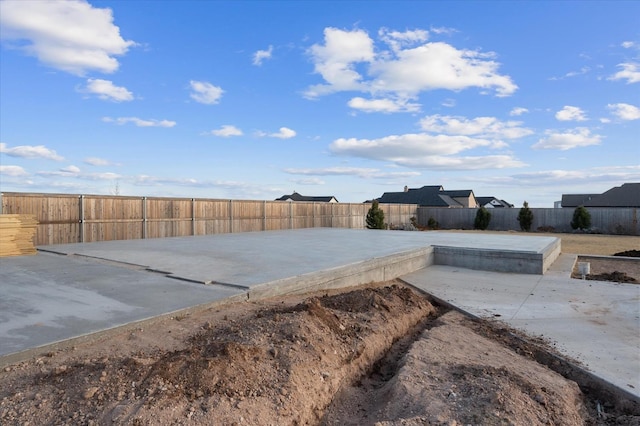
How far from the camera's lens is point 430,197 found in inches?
1708

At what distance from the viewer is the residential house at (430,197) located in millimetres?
43062

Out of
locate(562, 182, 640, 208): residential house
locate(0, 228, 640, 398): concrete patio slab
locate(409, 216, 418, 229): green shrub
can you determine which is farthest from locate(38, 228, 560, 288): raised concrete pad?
locate(562, 182, 640, 208): residential house

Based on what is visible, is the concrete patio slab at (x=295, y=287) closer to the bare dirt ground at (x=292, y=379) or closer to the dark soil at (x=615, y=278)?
the bare dirt ground at (x=292, y=379)

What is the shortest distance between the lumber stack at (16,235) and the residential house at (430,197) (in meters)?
37.9

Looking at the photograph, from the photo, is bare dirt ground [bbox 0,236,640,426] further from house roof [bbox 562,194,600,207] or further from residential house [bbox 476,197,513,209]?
residential house [bbox 476,197,513,209]

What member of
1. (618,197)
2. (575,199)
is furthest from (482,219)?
(575,199)

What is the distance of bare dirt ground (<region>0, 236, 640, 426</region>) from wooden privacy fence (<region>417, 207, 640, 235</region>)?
1043 inches

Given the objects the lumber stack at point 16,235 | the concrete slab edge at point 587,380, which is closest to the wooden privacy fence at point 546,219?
the concrete slab edge at point 587,380

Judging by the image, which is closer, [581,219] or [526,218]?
[581,219]

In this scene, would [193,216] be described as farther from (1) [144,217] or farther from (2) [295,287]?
(2) [295,287]

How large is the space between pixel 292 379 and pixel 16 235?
345 inches

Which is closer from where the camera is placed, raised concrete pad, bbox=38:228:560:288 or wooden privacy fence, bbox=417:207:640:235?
raised concrete pad, bbox=38:228:560:288

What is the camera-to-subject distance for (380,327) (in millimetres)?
4754

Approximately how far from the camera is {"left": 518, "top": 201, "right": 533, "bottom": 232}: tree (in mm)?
Result: 28062
